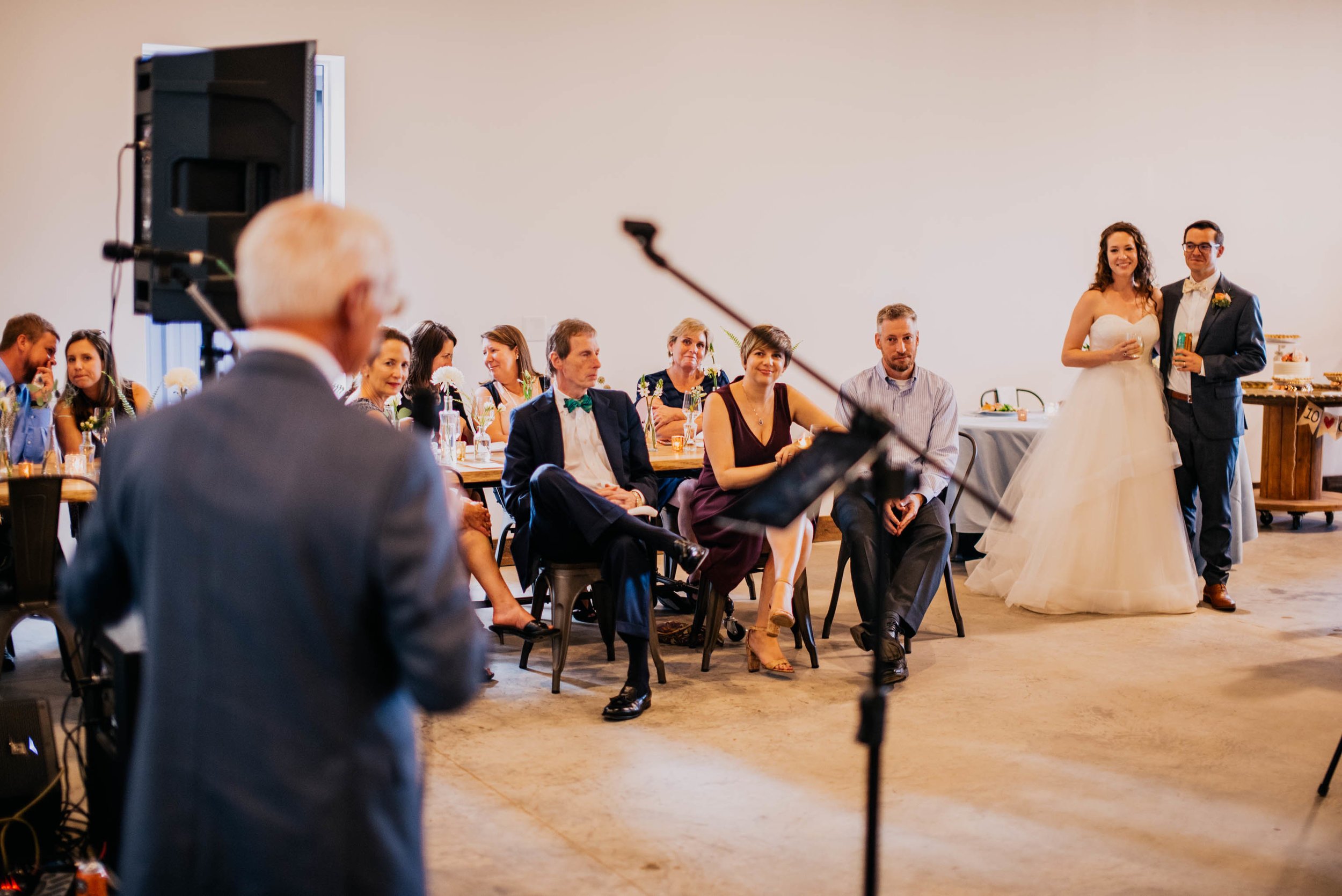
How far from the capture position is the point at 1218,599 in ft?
18.0

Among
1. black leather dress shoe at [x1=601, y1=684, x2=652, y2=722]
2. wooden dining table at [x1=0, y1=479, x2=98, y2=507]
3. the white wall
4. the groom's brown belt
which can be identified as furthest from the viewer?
the white wall

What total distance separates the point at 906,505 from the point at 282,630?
3.68m

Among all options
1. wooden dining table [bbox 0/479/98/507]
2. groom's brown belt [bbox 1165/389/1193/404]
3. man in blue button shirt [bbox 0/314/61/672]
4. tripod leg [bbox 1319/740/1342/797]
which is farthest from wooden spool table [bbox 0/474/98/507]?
groom's brown belt [bbox 1165/389/1193/404]

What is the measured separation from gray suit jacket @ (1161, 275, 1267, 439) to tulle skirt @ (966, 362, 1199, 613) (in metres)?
0.19

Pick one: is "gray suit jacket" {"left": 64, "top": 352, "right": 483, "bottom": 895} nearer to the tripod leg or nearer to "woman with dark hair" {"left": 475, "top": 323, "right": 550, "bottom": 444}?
the tripod leg

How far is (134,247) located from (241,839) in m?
1.53

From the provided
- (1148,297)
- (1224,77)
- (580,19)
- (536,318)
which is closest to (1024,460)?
(1148,297)

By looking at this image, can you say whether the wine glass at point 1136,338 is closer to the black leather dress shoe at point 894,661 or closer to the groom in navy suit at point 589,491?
the black leather dress shoe at point 894,661

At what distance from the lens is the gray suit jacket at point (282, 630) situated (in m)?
1.30

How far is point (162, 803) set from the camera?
1337mm

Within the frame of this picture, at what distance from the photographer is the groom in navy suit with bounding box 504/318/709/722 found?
4164 millimetres

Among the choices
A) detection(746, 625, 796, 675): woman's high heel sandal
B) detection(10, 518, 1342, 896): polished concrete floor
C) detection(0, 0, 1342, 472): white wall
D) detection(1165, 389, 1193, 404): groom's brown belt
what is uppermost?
detection(0, 0, 1342, 472): white wall

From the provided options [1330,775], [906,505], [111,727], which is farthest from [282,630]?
[906,505]

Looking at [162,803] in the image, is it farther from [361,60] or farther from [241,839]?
[361,60]
